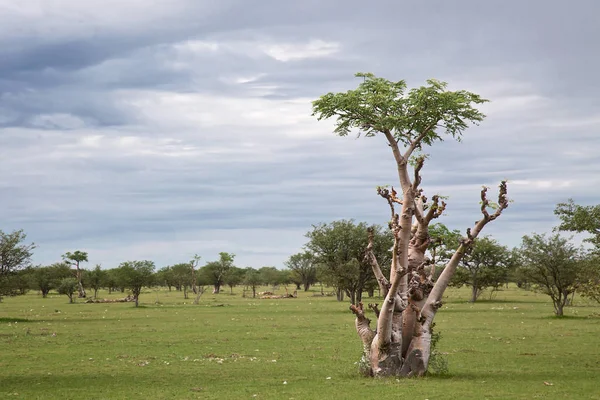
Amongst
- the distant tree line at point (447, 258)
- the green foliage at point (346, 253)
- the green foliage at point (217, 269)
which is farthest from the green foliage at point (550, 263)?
the green foliage at point (217, 269)

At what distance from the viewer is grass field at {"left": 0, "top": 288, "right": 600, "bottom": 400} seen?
72.7 ft

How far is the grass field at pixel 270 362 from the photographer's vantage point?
72.7 feet

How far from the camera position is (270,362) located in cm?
3012

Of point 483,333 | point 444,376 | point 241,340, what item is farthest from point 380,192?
point 483,333

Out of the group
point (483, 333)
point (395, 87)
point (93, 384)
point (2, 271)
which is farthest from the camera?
point (2, 271)

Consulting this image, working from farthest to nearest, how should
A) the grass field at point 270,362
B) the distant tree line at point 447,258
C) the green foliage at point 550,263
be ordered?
the green foliage at point 550,263 → the distant tree line at point 447,258 → the grass field at point 270,362

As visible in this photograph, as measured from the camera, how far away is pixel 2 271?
2251 inches

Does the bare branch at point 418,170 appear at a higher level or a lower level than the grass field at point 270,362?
higher

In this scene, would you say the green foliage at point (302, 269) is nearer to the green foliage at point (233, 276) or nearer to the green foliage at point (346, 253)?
the green foliage at point (233, 276)

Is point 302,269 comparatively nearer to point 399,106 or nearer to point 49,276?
point 49,276

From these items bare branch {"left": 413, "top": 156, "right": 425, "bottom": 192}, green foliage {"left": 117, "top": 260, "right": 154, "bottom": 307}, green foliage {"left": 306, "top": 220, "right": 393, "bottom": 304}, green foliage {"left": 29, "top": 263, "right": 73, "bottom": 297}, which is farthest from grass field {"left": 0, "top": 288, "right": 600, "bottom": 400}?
green foliage {"left": 29, "top": 263, "right": 73, "bottom": 297}

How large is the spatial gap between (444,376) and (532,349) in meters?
12.3

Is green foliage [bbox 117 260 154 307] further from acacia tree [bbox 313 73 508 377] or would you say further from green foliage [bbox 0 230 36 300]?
acacia tree [bbox 313 73 508 377]

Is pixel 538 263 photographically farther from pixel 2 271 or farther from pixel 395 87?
pixel 2 271
